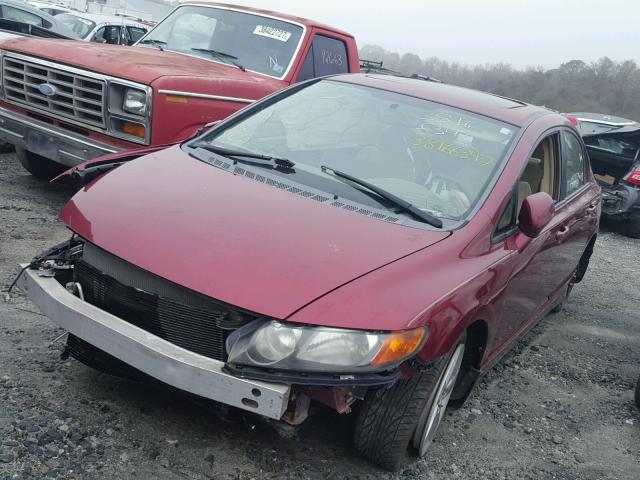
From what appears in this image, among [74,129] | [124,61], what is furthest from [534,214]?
[74,129]

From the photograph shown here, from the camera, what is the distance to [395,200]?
3463 millimetres

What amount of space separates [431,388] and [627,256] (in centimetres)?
→ 705

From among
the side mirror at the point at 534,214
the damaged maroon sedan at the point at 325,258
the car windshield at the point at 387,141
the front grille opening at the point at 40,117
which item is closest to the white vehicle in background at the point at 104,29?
the front grille opening at the point at 40,117

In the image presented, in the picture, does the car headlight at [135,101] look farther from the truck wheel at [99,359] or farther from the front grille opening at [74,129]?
the truck wheel at [99,359]

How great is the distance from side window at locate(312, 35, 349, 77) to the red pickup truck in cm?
2

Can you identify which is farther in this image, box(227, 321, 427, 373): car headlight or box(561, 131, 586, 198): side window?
box(561, 131, 586, 198): side window

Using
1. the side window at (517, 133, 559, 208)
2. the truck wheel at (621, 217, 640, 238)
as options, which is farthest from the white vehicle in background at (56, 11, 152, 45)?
the side window at (517, 133, 559, 208)

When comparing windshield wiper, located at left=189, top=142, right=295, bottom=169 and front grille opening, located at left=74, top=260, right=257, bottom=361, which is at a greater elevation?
windshield wiper, located at left=189, top=142, right=295, bottom=169

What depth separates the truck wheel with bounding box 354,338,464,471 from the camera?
296 cm

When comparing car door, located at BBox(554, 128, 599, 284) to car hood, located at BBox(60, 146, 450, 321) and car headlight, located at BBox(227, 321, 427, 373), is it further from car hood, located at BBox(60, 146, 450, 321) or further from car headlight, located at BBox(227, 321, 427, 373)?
car headlight, located at BBox(227, 321, 427, 373)

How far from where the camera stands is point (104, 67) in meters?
5.67

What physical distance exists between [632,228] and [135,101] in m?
7.31

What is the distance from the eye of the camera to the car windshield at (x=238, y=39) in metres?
6.80

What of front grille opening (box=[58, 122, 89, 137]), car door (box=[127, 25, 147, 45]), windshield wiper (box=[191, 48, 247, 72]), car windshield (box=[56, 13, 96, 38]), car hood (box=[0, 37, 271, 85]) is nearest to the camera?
car hood (box=[0, 37, 271, 85])
